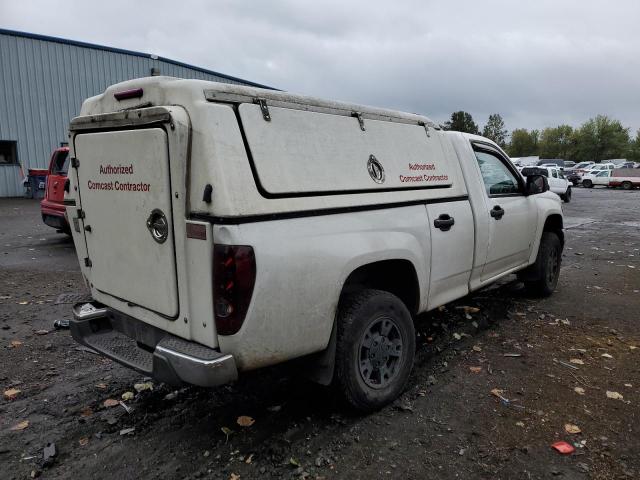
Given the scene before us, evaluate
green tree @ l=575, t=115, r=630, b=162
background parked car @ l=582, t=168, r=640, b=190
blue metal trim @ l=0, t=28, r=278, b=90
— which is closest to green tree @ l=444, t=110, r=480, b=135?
green tree @ l=575, t=115, r=630, b=162

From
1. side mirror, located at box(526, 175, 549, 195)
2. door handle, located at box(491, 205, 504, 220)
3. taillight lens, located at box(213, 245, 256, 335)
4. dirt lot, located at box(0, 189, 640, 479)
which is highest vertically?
side mirror, located at box(526, 175, 549, 195)

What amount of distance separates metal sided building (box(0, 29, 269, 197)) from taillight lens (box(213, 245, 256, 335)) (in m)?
20.4

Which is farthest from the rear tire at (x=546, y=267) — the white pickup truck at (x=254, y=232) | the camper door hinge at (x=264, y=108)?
the camper door hinge at (x=264, y=108)

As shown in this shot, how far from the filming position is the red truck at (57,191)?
9102mm

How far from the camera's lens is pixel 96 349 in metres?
3.25

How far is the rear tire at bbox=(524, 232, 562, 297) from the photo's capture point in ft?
19.2

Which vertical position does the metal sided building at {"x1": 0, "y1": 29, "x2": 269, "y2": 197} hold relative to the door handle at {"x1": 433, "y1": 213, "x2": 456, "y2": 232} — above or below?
above

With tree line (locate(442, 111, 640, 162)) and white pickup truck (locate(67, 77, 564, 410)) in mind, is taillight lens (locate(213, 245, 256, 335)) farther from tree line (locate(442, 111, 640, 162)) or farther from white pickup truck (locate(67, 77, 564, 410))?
tree line (locate(442, 111, 640, 162))

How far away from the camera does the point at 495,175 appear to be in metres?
4.93

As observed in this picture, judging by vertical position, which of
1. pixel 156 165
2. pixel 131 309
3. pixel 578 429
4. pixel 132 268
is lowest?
pixel 578 429

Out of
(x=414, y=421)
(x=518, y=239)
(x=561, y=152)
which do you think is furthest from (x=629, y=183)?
(x=561, y=152)

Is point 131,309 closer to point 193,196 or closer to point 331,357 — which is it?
point 193,196

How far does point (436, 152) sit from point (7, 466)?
371cm

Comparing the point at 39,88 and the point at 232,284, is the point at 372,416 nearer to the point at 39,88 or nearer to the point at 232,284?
the point at 232,284
